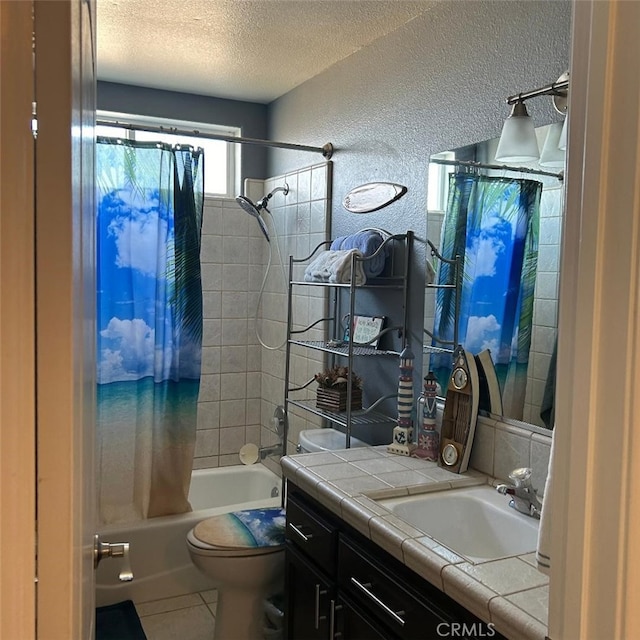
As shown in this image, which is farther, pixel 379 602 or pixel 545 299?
pixel 545 299

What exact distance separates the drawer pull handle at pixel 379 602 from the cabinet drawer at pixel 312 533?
15 cm

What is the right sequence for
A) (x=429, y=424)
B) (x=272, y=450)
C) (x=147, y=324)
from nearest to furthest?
(x=429, y=424) < (x=147, y=324) < (x=272, y=450)

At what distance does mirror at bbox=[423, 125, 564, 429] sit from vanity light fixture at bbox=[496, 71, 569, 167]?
0.02 metres

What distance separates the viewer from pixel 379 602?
171 cm

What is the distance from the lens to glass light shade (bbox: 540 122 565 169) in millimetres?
1860

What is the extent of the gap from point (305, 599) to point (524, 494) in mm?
835

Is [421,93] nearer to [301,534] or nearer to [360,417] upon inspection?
[360,417]

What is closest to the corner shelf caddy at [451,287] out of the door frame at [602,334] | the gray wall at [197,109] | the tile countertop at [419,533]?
the tile countertop at [419,533]

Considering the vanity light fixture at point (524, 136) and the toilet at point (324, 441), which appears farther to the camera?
the toilet at point (324, 441)

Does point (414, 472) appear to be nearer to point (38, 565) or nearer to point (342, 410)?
point (342, 410)

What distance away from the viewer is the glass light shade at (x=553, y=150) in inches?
73.2

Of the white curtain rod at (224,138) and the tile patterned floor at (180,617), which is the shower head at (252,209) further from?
the tile patterned floor at (180,617)

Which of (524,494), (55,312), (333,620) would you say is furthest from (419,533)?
(55,312)

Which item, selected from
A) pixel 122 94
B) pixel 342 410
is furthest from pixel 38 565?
pixel 122 94
